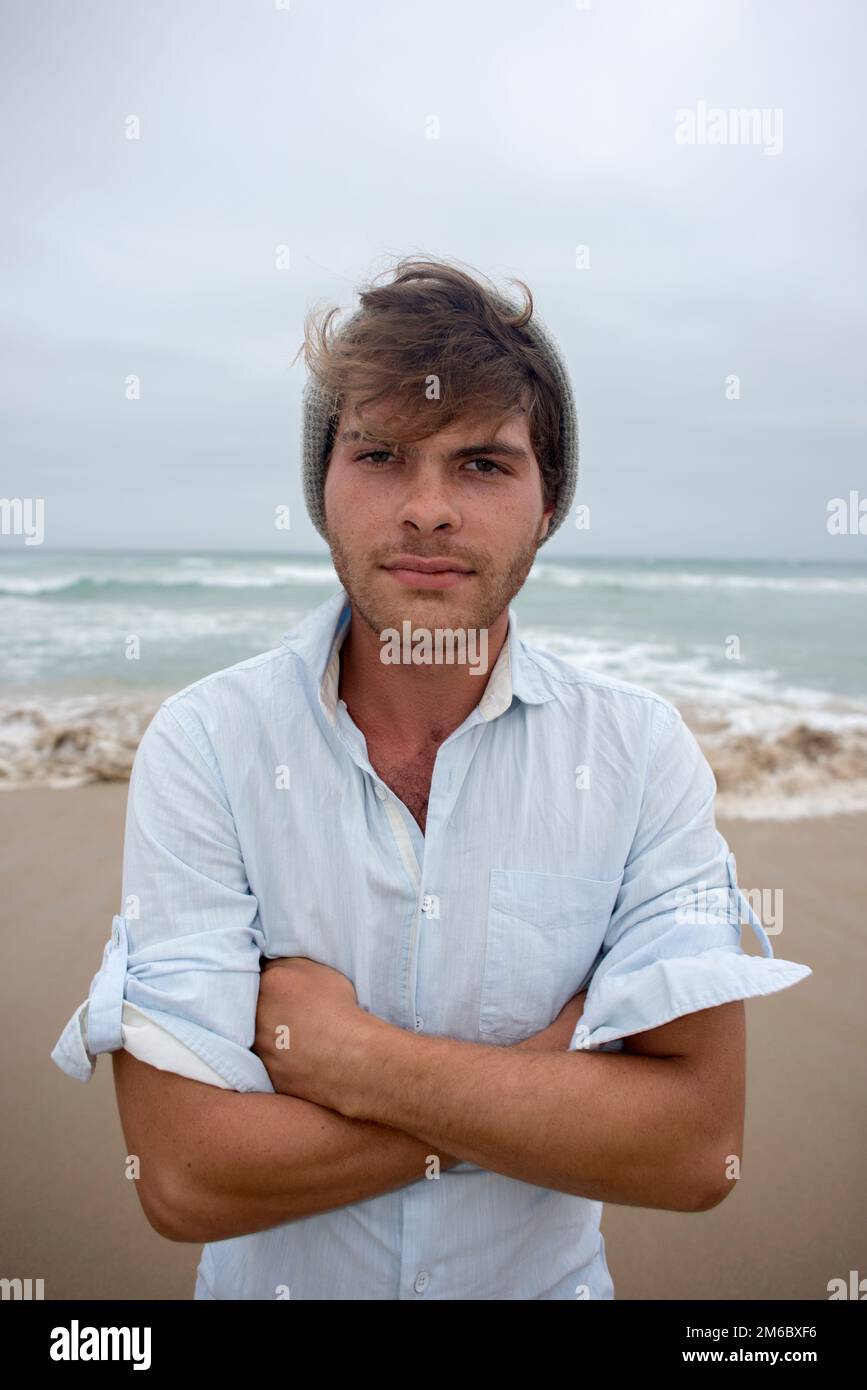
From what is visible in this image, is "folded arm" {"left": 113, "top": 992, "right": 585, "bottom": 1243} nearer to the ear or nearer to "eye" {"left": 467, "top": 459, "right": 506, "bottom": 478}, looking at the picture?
"eye" {"left": 467, "top": 459, "right": 506, "bottom": 478}

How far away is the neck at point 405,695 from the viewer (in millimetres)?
2039

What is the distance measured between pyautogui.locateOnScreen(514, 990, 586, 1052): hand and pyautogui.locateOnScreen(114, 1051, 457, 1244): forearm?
0.94 ft

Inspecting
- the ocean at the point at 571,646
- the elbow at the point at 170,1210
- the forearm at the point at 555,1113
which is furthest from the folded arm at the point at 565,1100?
the ocean at the point at 571,646

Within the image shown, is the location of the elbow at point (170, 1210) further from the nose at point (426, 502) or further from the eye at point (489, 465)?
the eye at point (489, 465)

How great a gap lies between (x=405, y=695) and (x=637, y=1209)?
255 centimetres

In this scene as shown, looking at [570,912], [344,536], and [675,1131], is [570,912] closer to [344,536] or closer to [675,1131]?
[675,1131]

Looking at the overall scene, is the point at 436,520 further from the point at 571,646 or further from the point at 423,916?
the point at 571,646

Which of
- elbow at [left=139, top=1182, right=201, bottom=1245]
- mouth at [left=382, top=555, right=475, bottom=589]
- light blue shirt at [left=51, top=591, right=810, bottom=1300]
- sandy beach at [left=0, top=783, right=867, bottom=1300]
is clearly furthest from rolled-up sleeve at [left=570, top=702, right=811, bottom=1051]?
sandy beach at [left=0, top=783, right=867, bottom=1300]

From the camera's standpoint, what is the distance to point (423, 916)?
6.06ft

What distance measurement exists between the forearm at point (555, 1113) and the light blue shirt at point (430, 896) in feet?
0.40

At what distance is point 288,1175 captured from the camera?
161 centimetres

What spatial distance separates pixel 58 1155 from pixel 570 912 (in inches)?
110

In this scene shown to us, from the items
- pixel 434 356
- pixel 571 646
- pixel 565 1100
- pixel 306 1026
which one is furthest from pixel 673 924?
pixel 571 646
